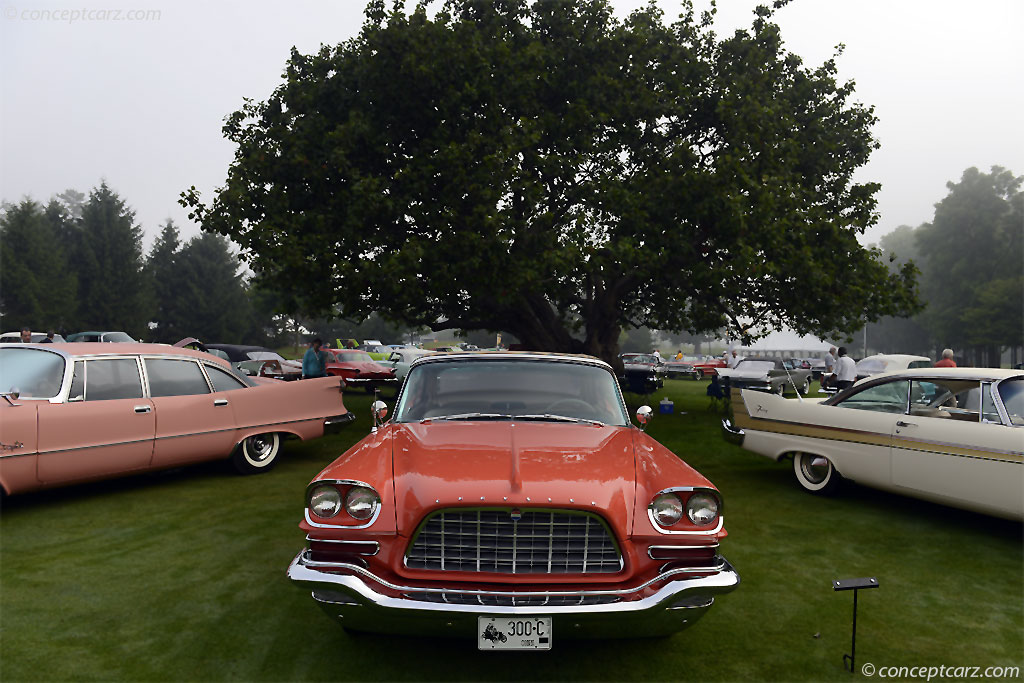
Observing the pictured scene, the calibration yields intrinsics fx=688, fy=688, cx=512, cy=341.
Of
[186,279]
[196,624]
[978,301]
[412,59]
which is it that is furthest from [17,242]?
[978,301]

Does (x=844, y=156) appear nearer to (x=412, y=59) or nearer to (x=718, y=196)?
(x=718, y=196)

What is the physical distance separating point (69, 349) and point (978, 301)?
6791cm

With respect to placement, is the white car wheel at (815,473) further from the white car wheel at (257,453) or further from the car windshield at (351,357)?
the car windshield at (351,357)

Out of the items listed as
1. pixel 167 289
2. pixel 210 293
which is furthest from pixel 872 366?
pixel 167 289

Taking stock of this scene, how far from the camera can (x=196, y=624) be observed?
4199 millimetres

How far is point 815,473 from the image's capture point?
7859mm

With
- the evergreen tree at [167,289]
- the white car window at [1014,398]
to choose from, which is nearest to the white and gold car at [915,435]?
the white car window at [1014,398]

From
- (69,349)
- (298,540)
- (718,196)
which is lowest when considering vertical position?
(298,540)

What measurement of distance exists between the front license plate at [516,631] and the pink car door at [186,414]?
5.61 meters

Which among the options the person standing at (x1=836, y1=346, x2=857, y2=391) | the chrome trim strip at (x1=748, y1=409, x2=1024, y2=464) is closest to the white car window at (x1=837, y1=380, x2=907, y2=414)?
the chrome trim strip at (x1=748, y1=409, x2=1024, y2=464)

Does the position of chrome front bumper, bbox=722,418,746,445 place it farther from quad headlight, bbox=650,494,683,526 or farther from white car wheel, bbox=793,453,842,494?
quad headlight, bbox=650,494,683,526

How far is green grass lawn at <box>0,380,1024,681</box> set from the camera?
3.69 metres

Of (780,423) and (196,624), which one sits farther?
(780,423)

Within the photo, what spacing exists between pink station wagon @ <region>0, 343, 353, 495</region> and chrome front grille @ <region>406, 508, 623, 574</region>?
497cm
